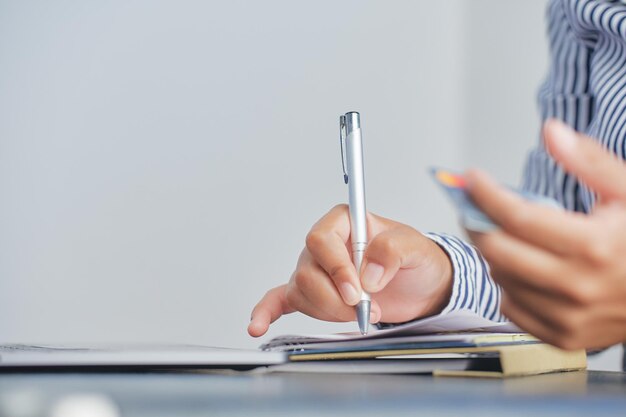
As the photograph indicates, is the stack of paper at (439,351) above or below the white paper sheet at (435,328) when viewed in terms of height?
below

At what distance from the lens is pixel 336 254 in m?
0.68

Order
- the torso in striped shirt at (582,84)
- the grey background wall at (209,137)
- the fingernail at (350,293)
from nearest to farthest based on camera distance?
the fingernail at (350,293) < the torso in striped shirt at (582,84) < the grey background wall at (209,137)

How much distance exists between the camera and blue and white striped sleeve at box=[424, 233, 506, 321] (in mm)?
817

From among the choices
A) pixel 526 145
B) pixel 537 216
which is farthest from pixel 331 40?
pixel 537 216

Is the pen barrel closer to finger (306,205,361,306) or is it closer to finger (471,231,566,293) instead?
finger (306,205,361,306)

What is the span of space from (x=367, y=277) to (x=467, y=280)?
210 mm

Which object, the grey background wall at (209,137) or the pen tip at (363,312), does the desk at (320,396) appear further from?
the grey background wall at (209,137)

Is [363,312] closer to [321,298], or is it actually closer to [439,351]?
[321,298]

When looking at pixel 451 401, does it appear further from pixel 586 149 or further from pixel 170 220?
pixel 170 220

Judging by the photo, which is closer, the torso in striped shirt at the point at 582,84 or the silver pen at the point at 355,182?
the silver pen at the point at 355,182

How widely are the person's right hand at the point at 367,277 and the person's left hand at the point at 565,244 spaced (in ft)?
0.96

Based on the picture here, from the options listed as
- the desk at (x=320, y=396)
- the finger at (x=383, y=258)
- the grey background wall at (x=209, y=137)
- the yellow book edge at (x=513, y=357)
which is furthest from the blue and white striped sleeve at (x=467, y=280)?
the grey background wall at (x=209, y=137)

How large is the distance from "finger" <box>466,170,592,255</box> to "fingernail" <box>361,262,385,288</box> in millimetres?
323

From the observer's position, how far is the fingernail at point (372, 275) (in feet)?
2.19
